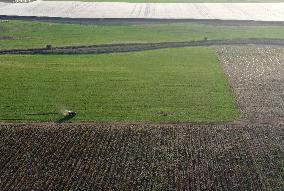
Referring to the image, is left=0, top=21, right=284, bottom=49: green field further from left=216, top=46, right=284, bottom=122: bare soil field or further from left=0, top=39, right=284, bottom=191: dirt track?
left=0, top=39, right=284, bottom=191: dirt track

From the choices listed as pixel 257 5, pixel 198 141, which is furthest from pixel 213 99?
pixel 257 5

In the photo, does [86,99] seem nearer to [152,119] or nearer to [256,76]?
[152,119]

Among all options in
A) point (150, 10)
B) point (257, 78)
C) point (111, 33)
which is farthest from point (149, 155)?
point (150, 10)

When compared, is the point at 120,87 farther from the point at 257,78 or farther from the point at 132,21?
the point at 132,21

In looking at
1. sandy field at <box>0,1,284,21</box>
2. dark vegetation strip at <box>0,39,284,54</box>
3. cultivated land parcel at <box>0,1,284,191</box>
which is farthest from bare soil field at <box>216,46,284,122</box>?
sandy field at <box>0,1,284,21</box>

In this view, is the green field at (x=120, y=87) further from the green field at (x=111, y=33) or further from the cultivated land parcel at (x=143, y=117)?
the green field at (x=111, y=33)

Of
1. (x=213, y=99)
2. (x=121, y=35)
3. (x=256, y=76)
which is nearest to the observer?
(x=213, y=99)

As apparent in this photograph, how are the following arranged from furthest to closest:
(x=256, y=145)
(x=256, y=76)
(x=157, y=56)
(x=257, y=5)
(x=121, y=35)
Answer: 1. (x=257, y=5)
2. (x=121, y=35)
3. (x=157, y=56)
4. (x=256, y=76)
5. (x=256, y=145)
